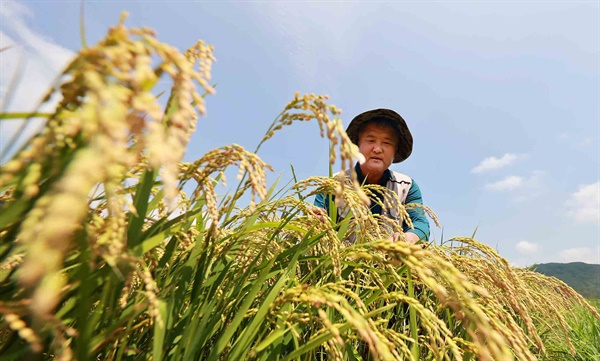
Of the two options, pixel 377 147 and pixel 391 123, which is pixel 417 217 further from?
pixel 391 123

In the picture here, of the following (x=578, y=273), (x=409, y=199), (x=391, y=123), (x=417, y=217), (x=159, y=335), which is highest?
(x=578, y=273)

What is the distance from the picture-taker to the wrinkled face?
4.59 m

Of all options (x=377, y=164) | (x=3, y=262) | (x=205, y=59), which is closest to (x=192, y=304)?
(x=3, y=262)

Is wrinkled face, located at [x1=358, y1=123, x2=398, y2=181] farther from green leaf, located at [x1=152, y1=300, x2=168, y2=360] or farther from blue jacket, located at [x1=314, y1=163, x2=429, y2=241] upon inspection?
green leaf, located at [x1=152, y1=300, x2=168, y2=360]

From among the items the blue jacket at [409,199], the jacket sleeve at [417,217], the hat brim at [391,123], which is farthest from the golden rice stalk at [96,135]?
the hat brim at [391,123]

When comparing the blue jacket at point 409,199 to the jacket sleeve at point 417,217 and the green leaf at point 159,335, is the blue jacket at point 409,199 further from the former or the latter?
the green leaf at point 159,335

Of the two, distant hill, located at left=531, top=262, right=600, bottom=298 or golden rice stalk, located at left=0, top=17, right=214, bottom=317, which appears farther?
distant hill, located at left=531, top=262, right=600, bottom=298

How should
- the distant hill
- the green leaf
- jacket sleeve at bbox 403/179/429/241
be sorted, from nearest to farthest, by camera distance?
the green leaf
jacket sleeve at bbox 403/179/429/241
the distant hill

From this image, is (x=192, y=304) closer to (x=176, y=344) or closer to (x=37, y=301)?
(x=176, y=344)

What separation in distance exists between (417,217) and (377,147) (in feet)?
2.93

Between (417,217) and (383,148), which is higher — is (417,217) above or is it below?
below

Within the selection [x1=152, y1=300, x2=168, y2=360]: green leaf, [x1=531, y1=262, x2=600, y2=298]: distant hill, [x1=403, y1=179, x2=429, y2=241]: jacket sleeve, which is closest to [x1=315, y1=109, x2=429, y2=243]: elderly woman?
[x1=403, y1=179, x2=429, y2=241]: jacket sleeve

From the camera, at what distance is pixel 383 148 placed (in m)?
4.68

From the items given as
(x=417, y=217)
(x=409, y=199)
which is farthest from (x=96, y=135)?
(x=409, y=199)
